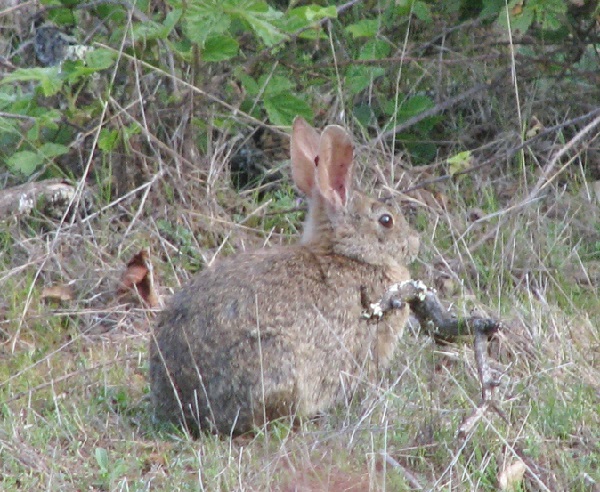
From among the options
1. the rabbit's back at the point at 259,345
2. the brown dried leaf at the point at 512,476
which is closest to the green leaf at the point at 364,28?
the rabbit's back at the point at 259,345

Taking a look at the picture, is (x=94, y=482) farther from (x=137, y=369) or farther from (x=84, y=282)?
(x=84, y=282)

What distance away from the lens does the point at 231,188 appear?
21.5 feet

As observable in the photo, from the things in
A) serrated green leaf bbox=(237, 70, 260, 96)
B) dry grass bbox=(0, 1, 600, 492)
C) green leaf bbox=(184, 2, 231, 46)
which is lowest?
dry grass bbox=(0, 1, 600, 492)

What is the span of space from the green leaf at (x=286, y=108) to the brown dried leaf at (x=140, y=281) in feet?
3.20

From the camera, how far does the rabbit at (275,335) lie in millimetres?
4438

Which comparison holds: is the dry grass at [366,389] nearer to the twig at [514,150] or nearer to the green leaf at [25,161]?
the twig at [514,150]

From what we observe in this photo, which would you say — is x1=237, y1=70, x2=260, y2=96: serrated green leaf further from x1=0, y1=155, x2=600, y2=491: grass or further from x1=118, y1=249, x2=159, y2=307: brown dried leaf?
x1=118, y1=249, x2=159, y2=307: brown dried leaf

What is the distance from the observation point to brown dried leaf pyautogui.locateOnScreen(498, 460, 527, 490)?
3674mm

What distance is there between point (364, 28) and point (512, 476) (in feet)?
10.6

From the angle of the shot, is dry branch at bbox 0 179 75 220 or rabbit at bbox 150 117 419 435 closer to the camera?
rabbit at bbox 150 117 419 435

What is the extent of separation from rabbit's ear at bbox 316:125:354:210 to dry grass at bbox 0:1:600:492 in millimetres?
596

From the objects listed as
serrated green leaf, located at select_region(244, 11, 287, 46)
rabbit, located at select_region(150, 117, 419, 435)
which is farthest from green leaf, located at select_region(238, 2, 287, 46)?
rabbit, located at select_region(150, 117, 419, 435)

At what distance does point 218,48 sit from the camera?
5711mm

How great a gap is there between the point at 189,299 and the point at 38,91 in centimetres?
173
